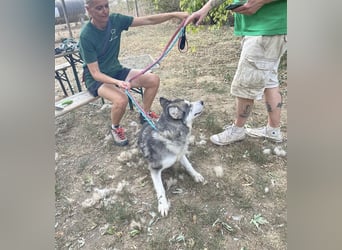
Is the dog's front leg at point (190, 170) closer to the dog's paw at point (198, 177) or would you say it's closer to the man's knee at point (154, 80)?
the dog's paw at point (198, 177)

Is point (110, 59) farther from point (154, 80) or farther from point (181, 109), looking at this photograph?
point (181, 109)

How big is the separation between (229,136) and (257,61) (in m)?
0.29

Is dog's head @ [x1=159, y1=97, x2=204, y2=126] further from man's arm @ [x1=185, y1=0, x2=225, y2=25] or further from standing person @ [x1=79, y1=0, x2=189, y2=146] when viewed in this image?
man's arm @ [x1=185, y1=0, x2=225, y2=25]

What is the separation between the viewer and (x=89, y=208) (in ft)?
3.17

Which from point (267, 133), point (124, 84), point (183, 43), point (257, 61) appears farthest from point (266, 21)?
point (124, 84)

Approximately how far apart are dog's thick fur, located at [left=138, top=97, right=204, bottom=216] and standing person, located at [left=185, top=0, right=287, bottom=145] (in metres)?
0.13

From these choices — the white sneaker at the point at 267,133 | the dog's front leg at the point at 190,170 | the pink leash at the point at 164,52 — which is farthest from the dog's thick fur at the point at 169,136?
the white sneaker at the point at 267,133

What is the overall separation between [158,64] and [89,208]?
21.3 inches

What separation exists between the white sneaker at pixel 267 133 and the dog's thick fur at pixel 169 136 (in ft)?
0.73

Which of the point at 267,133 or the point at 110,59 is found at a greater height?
the point at 110,59

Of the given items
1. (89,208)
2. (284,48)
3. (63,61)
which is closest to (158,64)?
(63,61)

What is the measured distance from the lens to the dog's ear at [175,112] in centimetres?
107

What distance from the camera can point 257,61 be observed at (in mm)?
1010
